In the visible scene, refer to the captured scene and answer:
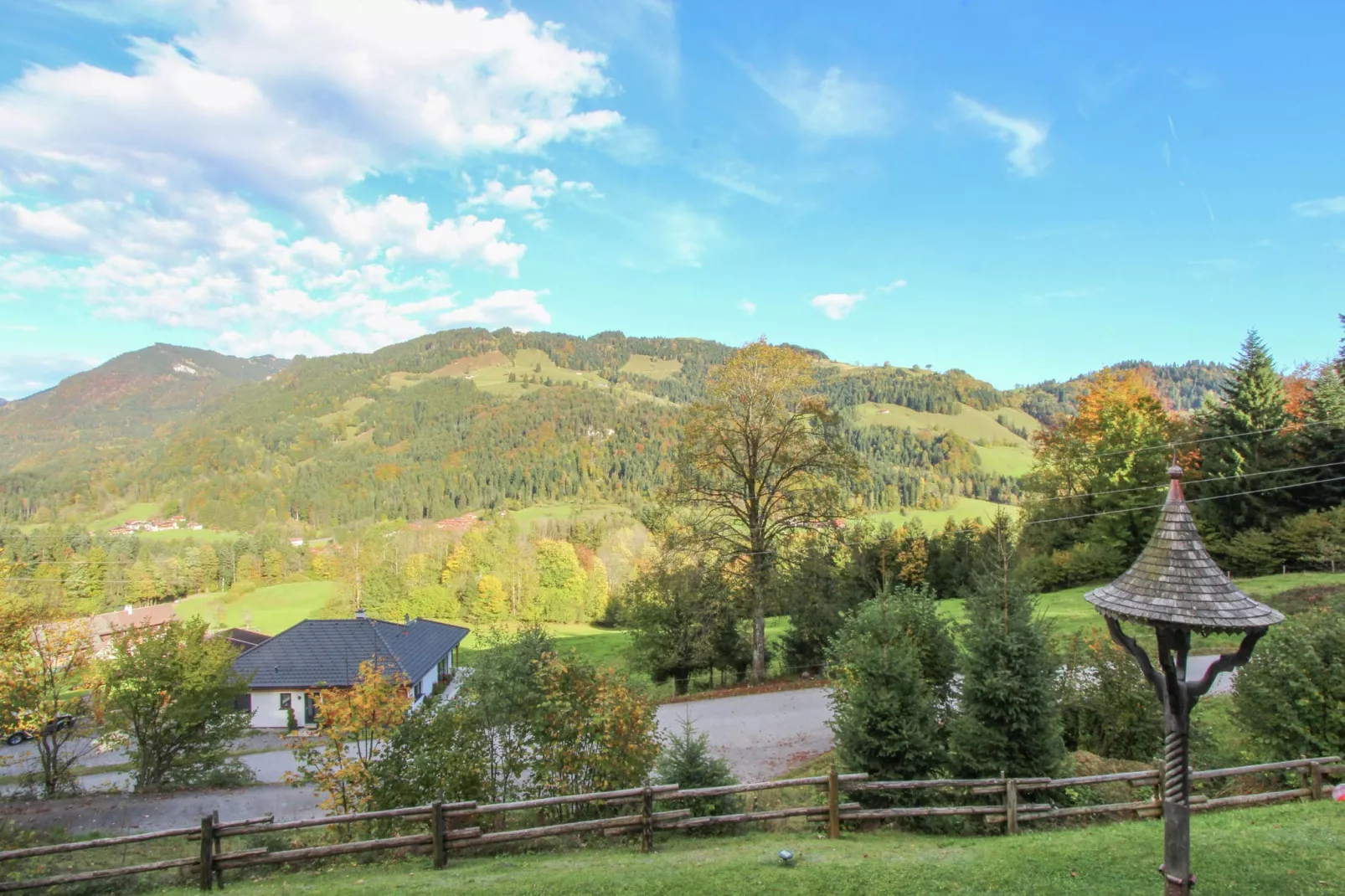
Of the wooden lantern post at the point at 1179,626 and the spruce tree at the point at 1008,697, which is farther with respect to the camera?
the spruce tree at the point at 1008,697

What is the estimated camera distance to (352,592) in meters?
66.6

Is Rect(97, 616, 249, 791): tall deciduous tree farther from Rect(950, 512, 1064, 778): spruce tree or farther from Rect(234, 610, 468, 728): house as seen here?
Rect(950, 512, 1064, 778): spruce tree

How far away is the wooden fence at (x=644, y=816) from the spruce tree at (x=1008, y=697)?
509 millimetres

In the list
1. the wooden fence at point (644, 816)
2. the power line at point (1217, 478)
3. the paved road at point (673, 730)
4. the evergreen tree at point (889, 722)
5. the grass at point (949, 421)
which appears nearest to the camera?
the wooden fence at point (644, 816)

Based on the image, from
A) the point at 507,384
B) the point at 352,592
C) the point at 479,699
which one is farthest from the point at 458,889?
the point at 507,384

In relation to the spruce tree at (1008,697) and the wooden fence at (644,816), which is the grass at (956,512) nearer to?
the spruce tree at (1008,697)

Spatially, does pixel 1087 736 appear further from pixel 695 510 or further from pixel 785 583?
pixel 695 510

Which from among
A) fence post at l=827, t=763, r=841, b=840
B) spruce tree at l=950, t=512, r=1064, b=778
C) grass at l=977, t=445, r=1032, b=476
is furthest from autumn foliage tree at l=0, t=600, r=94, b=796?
grass at l=977, t=445, r=1032, b=476

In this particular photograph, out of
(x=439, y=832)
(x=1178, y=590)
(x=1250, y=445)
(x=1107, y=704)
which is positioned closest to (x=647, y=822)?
(x=439, y=832)

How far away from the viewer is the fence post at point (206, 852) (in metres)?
8.64

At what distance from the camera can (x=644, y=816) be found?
922 centimetres

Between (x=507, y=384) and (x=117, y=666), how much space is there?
188m

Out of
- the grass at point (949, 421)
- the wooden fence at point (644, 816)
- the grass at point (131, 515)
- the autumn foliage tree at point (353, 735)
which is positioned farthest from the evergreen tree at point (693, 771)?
the grass at point (131, 515)

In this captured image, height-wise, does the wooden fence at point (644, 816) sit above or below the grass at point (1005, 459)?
below
